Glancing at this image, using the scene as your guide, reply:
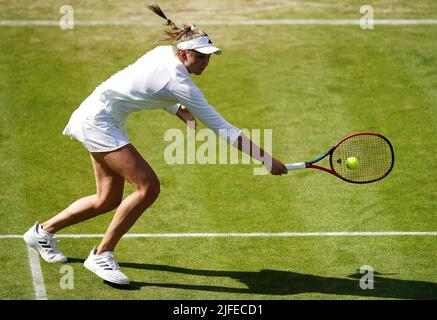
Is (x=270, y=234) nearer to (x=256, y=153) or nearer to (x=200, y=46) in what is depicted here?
(x=256, y=153)

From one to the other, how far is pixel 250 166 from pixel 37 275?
10.6 feet

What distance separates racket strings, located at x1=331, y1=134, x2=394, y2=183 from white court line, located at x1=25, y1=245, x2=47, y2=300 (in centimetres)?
296

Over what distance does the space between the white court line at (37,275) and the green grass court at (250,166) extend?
5 cm

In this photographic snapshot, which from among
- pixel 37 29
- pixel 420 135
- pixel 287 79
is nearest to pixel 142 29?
pixel 37 29

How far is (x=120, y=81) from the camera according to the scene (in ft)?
29.1

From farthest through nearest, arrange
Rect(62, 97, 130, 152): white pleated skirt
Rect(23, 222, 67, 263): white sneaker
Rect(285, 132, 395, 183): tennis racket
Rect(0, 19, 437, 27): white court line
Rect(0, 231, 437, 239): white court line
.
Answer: Rect(0, 19, 437, 27): white court line < Rect(0, 231, 437, 239): white court line < Rect(285, 132, 395, 183): tennis racket < Rect(23, 222, 67, 263): white sneaker < Rect(62, 97, 130, 152): white pleated skirt

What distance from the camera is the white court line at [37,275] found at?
889 centimetres

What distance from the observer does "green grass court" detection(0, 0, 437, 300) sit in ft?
30.7

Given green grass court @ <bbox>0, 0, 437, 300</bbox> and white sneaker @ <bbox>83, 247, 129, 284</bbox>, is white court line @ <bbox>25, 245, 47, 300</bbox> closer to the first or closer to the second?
green grass court @ <bbox>0, 0, 437, 300</bbox>

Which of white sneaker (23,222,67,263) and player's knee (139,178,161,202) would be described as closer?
player's knee (139,178,161,202)

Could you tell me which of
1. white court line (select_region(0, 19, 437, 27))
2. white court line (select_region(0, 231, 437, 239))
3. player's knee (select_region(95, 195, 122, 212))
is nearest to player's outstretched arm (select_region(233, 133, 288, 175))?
player's knee (select_region(95, 195, 122, 212))

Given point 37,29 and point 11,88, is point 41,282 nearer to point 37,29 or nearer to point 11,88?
point 11,88
